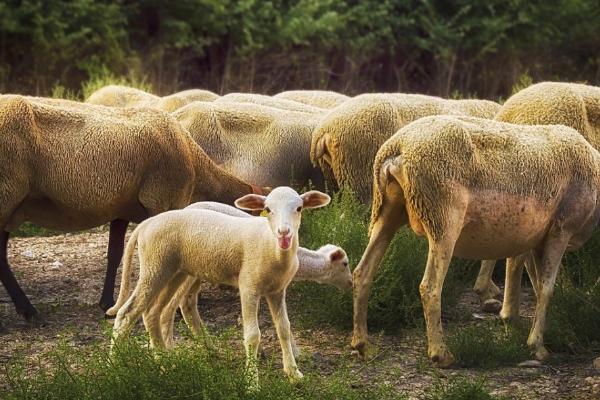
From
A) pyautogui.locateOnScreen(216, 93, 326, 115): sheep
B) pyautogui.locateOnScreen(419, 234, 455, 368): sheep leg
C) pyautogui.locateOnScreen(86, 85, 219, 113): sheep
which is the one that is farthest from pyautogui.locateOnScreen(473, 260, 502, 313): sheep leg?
pyautogui.locateOnScreen(86, 85, 219, 113): sheep

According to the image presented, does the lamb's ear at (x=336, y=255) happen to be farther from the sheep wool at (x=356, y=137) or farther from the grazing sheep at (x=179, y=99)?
the grazing sheep at (x=179, y=99)

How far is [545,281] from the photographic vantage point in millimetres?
8328

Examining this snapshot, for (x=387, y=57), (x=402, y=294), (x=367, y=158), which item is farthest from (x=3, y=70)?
(x=402, y=294)

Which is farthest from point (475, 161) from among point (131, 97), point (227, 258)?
point (131, 97)

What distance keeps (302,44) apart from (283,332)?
1632 cm

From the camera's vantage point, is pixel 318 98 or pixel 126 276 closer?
pixel 126 276

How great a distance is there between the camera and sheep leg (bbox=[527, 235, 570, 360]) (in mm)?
8258

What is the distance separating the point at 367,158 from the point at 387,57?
14552 millimetres

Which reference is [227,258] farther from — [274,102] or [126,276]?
[274,102]

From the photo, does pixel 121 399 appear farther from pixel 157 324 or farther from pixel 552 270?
pixel 552 270

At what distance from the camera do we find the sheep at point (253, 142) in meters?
10.8

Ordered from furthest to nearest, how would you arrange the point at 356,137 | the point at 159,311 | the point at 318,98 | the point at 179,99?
the point at 318,98, the point at 179,99, the point at 356,137, the point at 159,311

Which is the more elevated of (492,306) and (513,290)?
(513,290)

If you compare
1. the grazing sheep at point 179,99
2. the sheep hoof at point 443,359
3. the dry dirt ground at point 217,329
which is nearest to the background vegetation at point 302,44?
the grazing sheep at point 179,99
